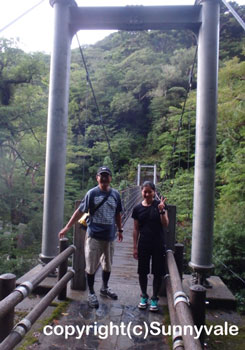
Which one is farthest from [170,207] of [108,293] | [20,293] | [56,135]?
[20,293]

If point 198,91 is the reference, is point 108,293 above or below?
below

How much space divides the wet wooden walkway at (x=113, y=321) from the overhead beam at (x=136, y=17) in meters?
2.32

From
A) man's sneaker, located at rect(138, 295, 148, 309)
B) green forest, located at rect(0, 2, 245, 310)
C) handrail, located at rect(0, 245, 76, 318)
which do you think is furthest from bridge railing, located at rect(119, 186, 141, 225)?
handrail, located at rect(0, 245, 76, 318)

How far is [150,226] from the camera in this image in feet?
6.18

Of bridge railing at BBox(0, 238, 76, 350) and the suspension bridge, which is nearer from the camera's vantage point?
bridge railing at BBox(0, 238, 76, 350)

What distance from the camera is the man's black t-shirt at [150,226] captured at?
1.88 m

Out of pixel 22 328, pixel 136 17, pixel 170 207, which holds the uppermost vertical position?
pixel 136 17

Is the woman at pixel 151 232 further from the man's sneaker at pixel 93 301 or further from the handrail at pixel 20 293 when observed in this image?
the handrail at pixel 20 293

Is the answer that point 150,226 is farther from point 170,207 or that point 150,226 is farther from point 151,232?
point 170,207

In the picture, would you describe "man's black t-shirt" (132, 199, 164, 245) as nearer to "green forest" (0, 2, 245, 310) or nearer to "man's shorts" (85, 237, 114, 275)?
"man's shorts" (85, 237, 114, 275)

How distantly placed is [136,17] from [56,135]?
126cm

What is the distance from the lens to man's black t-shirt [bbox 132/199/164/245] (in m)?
1.88

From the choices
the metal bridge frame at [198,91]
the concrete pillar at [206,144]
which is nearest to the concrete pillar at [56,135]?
the metal bridge frame at [198,91]

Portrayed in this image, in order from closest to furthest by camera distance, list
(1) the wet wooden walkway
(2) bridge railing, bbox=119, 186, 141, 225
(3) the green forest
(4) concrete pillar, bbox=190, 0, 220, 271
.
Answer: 1. (1) the wet wooden walkway
2. (4) concrete pillar, bbox=190, 0, 220, 271
3. (3) the green forest
4. (2) bridge railing, bbox=119, 186, 141, 225
